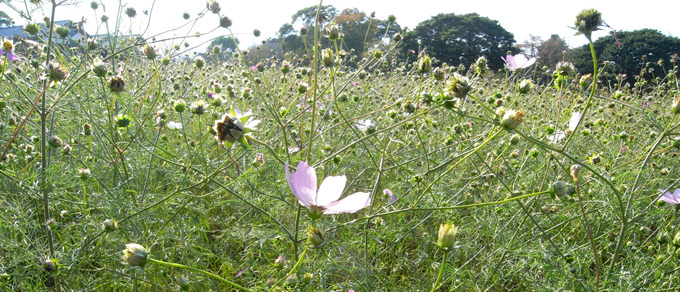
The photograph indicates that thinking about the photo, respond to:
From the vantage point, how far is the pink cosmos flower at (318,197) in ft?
1.87

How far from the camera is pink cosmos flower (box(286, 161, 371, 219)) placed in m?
0.57

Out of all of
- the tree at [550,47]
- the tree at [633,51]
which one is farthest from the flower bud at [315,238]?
the tree at [633,51]

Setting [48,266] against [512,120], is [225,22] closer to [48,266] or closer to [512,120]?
[48,266]

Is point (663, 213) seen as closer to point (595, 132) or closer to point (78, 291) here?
point (595, 132)

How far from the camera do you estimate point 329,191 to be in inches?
24.1

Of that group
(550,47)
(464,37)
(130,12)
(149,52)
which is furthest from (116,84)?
(464,37)

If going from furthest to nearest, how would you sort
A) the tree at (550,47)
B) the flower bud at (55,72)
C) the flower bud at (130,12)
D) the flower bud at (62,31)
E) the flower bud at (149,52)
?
the tree at (550,47)
the flower bud at (130,12)
the flower bud at (62,31)
the flower bud at (149,52)
the flower bud at (55,72)

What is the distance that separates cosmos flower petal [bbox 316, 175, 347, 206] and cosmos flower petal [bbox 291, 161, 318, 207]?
0.4 inches

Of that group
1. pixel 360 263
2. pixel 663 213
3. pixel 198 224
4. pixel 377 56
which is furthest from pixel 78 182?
pixel 663 213

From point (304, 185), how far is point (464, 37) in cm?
1368

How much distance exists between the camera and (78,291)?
0.86 meters

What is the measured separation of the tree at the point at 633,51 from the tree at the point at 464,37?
224cm

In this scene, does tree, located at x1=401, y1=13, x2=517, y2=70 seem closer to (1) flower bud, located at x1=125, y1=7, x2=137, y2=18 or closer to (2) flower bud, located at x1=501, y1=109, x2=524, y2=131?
(1) flower bud, located at x1=125, y1=7, x2=137, y2=18

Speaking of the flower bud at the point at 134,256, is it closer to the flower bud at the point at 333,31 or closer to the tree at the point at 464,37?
the flower bud at the point at 333,31
